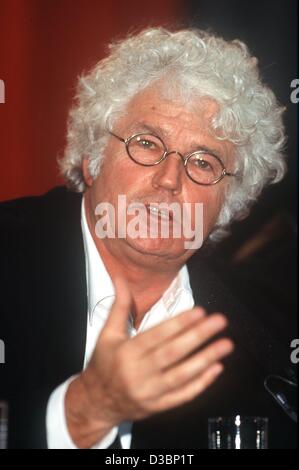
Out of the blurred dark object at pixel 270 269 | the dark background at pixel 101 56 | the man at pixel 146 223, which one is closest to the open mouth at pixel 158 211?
the man at pixel 146 223

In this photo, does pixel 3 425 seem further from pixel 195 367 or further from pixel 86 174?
pixel 86 174

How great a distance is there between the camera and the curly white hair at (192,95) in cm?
162

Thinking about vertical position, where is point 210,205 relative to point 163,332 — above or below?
above

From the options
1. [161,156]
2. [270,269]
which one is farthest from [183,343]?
[270,269]

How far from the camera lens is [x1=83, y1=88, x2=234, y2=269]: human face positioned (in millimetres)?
1549

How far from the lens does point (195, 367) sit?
93 cm

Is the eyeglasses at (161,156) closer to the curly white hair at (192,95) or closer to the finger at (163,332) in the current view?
the curly white hair at (192,95)

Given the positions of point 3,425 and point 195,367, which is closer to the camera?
point 195,367

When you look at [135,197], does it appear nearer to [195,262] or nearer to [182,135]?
[182,135]

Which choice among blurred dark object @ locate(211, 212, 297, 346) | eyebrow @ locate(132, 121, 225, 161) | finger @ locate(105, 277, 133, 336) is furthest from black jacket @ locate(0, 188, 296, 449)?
blurred dark object @ locate(211, 212, 297, 346)

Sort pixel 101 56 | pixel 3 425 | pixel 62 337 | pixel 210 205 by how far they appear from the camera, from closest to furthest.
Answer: pixel 3 425 → pixel 62 337 → pixel 210 205 → pixel 101 56

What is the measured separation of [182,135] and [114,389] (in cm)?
73

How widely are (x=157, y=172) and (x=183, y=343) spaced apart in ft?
2.19
